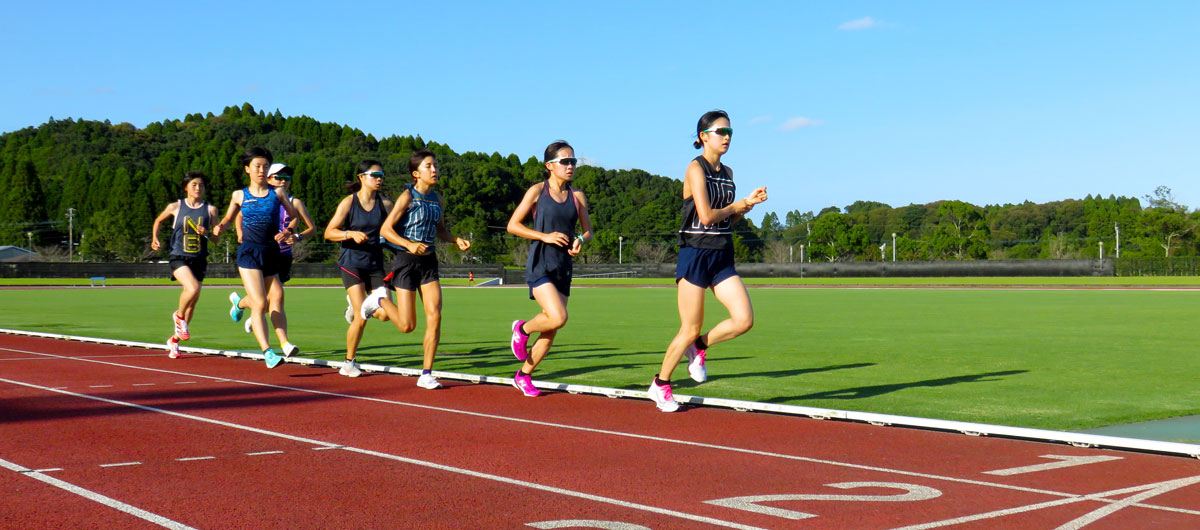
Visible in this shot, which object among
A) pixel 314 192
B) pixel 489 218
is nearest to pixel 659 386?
pixel 489 218

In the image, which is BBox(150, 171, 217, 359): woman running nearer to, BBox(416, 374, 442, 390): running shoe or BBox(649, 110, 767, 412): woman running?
BBox(416, 374, 442, 390): running shoe

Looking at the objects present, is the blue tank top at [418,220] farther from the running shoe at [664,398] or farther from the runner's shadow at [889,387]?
the runner's shadow at [889,387]

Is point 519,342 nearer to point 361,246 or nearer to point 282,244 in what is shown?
point 361,246

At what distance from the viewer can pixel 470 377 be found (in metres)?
9.69

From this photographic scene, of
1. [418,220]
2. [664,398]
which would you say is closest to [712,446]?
[664,398]

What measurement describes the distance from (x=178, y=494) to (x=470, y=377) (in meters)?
4.95

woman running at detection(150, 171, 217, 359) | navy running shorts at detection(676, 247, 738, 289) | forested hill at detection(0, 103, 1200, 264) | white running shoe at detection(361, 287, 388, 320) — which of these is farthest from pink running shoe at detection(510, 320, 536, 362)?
forested hill at detection(0, 103, 1200, 264)

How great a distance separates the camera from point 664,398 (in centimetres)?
758

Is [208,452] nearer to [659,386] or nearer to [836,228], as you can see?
[659,386]

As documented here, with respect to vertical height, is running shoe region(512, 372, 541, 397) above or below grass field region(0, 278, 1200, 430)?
above

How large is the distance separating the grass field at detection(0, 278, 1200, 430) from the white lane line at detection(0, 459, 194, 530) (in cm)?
503

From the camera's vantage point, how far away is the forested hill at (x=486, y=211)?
4577 inches

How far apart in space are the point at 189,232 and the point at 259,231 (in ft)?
5.65

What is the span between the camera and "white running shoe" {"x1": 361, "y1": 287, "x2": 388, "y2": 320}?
10055mm
